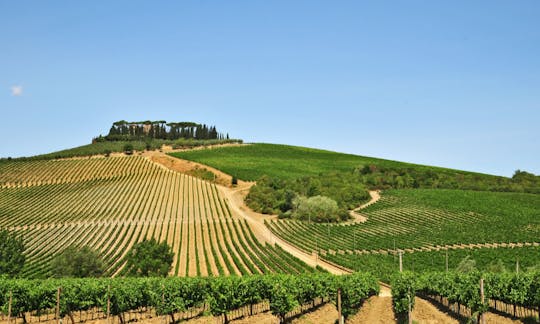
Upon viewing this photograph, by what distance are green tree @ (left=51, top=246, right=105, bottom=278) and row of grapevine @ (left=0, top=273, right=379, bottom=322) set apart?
1651 cm

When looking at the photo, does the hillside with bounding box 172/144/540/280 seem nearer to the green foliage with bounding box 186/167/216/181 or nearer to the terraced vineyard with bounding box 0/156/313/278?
the green foliage with bounding box 186/167/216/181

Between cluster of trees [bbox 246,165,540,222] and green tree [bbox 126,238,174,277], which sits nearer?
green tree [bbox 126,238,174,277]

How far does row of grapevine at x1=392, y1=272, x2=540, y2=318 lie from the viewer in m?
35.4

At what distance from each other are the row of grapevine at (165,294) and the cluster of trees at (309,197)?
6428cm

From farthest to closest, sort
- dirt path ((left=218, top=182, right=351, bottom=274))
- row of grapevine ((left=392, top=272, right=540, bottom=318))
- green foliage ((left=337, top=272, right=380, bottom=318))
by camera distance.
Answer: dirt path ((left=218, top=182, right=351, bottom=274)) < green foliage ((left=337, top=272, right=380, bottom=318)) < row of grapevine ((left=392, top=272, right=540, bottom=318))

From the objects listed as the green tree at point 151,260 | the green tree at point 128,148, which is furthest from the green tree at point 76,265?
the green tree at point 128,148

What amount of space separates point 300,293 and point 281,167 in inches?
4796

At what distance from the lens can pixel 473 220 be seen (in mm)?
98875

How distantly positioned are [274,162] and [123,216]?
77051 mm

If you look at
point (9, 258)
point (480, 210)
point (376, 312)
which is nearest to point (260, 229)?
point (9, 258)

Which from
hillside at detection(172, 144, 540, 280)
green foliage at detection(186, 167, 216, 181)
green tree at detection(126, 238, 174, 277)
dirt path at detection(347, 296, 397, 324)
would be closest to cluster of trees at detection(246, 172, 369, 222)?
hillside at detection(172, 144, 540, 280)

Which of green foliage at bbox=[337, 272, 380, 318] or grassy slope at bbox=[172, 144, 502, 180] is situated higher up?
grassy slope at bbox=[172, 144, 502, 180]

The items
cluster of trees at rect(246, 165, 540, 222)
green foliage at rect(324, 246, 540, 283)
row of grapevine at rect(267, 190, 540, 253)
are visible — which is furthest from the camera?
cluster of trees at rect(246, 165, 540, 222)

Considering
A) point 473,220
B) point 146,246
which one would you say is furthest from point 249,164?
point 146,246
